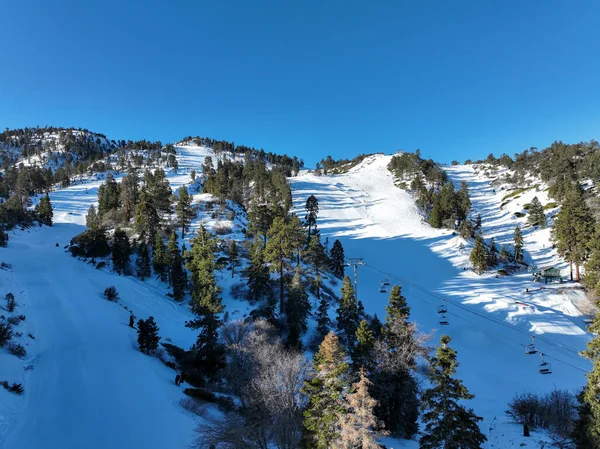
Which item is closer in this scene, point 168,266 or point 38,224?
point 168,266

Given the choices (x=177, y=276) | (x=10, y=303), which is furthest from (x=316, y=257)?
(x=10, y=303)

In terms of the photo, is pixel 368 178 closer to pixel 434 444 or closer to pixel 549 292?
pixel 549 292

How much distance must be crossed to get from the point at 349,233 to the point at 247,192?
3764cm

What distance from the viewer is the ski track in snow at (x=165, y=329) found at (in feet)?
61.7

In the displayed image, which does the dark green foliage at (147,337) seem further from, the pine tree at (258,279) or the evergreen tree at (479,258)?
the evergreen tree at (479,258)

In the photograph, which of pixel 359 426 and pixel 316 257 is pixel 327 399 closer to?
pixel 359 426

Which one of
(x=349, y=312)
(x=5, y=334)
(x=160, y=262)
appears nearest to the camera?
(x=5, y=334)

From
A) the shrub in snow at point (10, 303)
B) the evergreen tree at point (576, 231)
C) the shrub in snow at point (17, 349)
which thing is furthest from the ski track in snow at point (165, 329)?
the evergreen tree at point (576, 231)

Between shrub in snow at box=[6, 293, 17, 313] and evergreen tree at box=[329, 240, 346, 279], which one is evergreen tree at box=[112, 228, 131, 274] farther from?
evergreen tree at box=[329, 240, 346, 279]

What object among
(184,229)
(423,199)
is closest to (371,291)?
(184,229)

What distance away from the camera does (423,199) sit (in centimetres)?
10256

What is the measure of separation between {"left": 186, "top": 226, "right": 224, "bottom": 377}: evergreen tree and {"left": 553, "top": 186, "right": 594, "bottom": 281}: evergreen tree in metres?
57.9

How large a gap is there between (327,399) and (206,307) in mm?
23322

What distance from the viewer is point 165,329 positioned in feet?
127
